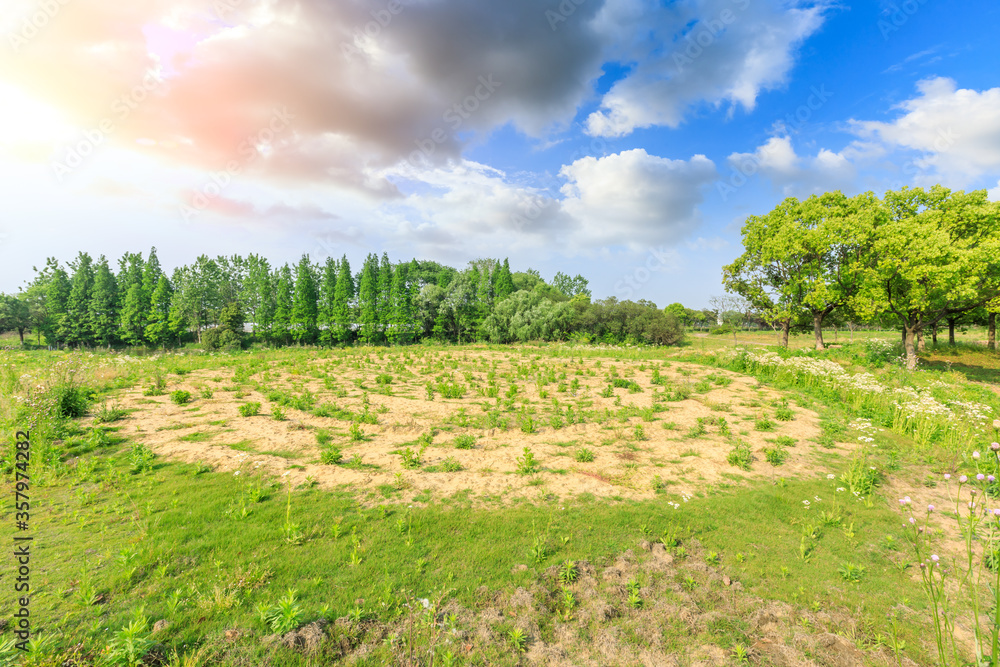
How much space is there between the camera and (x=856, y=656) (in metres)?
3.78

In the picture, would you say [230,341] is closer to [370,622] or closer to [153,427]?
[153,427]

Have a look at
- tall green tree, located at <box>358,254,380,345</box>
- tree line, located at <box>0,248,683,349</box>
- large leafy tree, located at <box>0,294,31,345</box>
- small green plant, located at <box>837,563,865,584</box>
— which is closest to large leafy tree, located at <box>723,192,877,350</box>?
tree line, located at <box>0,248,683,349</box>

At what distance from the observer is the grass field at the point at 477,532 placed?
12.5 ft

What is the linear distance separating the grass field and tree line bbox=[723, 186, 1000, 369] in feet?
35.3

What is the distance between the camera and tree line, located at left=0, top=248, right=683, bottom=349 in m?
44.1

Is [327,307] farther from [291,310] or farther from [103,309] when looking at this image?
[103,309]

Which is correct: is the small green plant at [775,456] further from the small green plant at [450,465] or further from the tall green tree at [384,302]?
the tall green tree at [384,302]

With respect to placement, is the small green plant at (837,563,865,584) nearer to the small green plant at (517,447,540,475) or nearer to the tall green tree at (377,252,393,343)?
the small green plant at (517,447,540,475)

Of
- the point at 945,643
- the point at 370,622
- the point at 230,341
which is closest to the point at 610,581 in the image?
the point at 370,622

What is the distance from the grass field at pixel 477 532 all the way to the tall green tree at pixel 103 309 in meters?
50.0

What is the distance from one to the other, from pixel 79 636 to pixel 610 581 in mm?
5511

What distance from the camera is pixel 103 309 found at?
46.8 meters

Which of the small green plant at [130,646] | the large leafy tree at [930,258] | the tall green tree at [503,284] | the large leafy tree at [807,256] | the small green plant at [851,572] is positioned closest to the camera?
the small green plant at [130,646]

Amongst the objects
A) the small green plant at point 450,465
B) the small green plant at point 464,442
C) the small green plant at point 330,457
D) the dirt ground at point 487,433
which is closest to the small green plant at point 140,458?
the dirt ground at point 487,433
